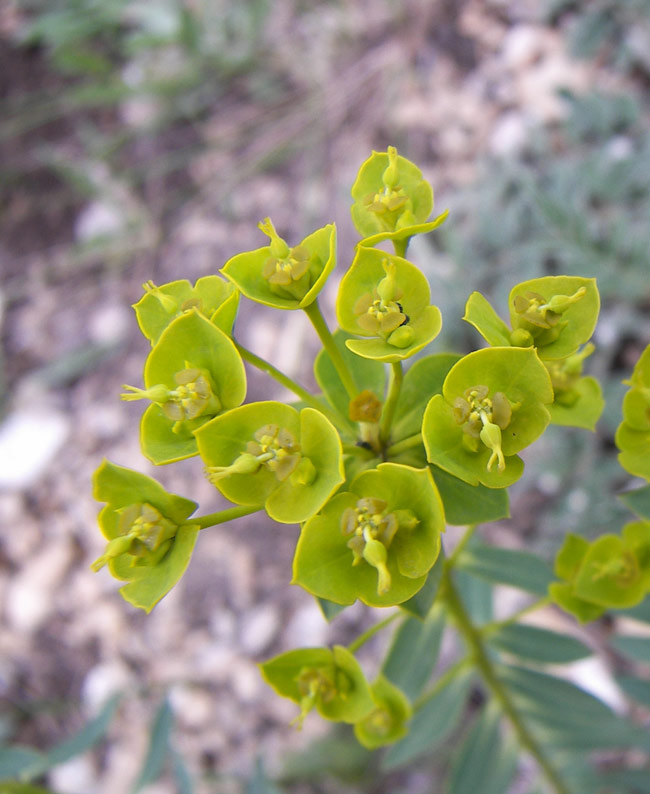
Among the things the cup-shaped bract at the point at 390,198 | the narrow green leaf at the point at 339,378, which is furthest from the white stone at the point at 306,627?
the cup-shaped bract at the point at 390,198

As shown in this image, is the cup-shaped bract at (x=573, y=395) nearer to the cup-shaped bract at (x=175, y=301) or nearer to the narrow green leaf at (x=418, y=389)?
the narrow green leaf at (x=418, y=389)

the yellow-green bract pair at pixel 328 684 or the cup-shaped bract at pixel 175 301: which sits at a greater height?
the cup-shaped bract at pixel 175 301

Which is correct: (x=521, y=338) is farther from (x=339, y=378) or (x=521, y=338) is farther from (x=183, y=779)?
(x=183, y=779)

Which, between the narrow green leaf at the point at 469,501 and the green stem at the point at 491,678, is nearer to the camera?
the narrow green leaf at the point at 469,501

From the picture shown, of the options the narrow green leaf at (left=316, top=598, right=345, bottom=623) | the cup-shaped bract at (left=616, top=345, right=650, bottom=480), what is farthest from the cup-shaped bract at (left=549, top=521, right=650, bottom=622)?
the narrow green leaf at (left=316, top=598, right=345, bottom=623)

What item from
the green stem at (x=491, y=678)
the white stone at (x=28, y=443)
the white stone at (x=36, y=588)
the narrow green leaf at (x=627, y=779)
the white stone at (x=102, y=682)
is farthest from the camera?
the white stone at (x=28, y=443)

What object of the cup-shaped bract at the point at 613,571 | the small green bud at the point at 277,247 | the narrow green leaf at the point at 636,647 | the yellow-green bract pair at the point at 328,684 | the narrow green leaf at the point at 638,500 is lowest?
the narrow green leaf at the point at 636,647

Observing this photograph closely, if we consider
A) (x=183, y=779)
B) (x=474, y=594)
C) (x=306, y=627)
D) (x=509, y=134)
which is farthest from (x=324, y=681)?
(x=509, y=134)

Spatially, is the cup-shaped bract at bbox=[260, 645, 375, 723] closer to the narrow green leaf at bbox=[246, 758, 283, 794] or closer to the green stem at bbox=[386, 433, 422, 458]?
the green stem at bbox=[386, 433, 422, 458]
